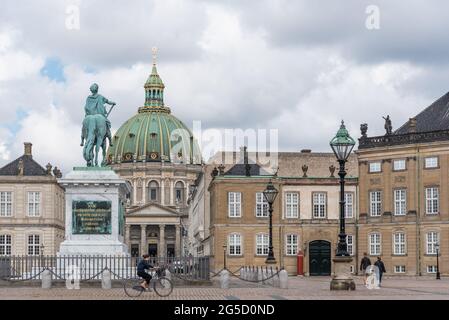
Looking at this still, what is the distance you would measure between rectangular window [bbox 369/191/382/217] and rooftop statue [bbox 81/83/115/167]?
37.7 m

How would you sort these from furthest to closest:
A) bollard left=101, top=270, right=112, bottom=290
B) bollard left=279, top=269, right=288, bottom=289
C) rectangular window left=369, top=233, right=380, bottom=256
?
rectangular window left=369, top=233, right=380, bottom=256 < bollard left=279, top=269, right=288, bottom=289 < bollard left=101, top=270, right=112, bottom=290

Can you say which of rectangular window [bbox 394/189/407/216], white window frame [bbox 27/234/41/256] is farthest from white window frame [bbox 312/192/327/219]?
white window frame [bbox 27/234/41/256]

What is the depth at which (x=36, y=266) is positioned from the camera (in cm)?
4459

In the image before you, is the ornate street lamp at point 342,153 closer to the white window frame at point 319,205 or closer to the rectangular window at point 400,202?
the rectangular window at point 400,202

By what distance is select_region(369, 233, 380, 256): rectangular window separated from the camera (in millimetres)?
78562

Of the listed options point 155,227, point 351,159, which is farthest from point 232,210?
point 155,227

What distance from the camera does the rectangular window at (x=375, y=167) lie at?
78.1m

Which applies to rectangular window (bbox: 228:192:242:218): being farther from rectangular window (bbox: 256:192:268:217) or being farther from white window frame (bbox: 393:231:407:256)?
white window frame (bbox: 393:231:407:256)

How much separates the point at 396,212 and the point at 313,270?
789 cm

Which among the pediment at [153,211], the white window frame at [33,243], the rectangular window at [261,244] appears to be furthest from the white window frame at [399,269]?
the pediment at [153,211]

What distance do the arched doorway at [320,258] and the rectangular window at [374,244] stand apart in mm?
3576

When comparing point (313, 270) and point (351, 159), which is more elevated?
point (351, 159)
